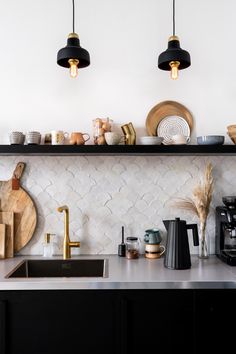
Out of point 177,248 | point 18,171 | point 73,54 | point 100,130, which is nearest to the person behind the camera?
point 73,54

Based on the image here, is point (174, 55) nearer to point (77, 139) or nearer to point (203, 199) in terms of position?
point (77, 139)

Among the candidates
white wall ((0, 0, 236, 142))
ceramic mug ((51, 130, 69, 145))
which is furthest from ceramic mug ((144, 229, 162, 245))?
ceramic mug ((51, 130, 69, 145))

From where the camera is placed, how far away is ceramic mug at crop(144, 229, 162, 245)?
2.26 m

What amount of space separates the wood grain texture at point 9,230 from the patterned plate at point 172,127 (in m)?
1.23

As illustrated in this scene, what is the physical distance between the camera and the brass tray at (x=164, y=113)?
2.39 metres

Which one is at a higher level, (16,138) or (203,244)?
(16,138)

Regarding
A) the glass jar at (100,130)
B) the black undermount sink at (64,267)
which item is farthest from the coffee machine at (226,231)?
the glass jar at (100,130)

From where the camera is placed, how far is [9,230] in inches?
92.0

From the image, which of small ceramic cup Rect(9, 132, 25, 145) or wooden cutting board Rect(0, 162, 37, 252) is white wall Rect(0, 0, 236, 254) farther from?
small ceramic cup Rect(9, 132, 25, 145)

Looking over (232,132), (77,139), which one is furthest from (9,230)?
(232,132)
